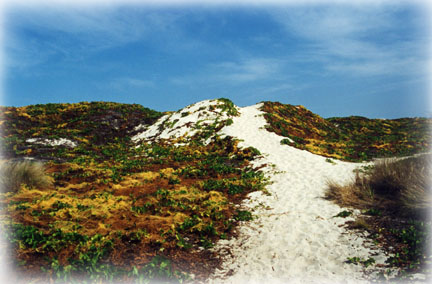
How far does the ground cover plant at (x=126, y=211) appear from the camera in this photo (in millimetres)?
5566

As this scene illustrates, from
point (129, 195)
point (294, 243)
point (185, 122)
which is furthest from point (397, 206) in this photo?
point (185, 122)

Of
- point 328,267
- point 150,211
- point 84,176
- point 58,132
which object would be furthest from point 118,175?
point 58,132

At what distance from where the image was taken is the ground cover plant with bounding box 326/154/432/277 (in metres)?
5.43

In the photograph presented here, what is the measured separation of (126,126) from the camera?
29.9 meters

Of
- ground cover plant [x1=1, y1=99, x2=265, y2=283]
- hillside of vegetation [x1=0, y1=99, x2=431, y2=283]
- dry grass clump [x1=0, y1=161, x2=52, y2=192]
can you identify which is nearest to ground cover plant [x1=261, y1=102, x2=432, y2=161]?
hillside of vegetation [x1=0, y1=99, x2=431, y2=283]

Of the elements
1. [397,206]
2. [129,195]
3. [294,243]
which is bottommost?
[294,243]

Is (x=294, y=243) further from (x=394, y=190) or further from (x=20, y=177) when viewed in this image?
(x=20, y=177)

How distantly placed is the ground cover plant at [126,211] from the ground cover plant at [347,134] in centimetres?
621

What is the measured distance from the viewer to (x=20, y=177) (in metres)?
10.3

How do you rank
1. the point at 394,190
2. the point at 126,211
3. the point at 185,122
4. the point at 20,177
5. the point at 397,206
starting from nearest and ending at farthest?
1. the point at 397,206
2. the point at 394,190
3. the point at 126,211
4. the point at 20,177
5. the point at 185,122

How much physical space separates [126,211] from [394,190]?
9.11m

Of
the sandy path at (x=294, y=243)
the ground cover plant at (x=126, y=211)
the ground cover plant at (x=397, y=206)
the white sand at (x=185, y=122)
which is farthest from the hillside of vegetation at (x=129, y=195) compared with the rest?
the ground cover plant at (x=397, y=206)

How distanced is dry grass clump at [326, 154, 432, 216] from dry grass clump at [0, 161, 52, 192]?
39.1 feet

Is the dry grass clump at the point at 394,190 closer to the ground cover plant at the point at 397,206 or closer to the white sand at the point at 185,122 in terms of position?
the ground cover plant at the point at 397,206
